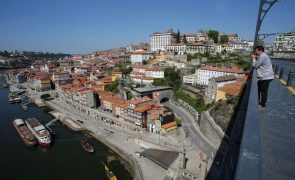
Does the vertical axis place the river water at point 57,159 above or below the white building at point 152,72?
below

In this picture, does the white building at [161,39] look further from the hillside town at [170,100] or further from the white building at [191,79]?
the white building at [191,79]

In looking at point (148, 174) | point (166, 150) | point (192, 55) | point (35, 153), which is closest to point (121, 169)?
point (148, 174)

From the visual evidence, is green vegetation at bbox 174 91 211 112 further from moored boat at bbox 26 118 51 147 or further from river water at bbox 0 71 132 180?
moored boat at bbox 26 118 51 147

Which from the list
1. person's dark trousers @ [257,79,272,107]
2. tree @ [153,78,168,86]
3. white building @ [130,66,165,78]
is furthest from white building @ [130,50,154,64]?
person's dark trousers @ [257,79,272,107]

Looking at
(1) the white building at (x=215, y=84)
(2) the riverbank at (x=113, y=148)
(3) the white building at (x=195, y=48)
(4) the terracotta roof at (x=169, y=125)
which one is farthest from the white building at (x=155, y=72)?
(2) the riverbank at (x=113, y=148)

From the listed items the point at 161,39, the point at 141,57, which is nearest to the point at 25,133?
the point at 141,57

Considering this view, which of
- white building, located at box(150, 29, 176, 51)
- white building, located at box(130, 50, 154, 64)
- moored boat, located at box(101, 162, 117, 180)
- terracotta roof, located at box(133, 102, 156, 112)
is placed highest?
white building, located at box(150, 29, 176, 51)
